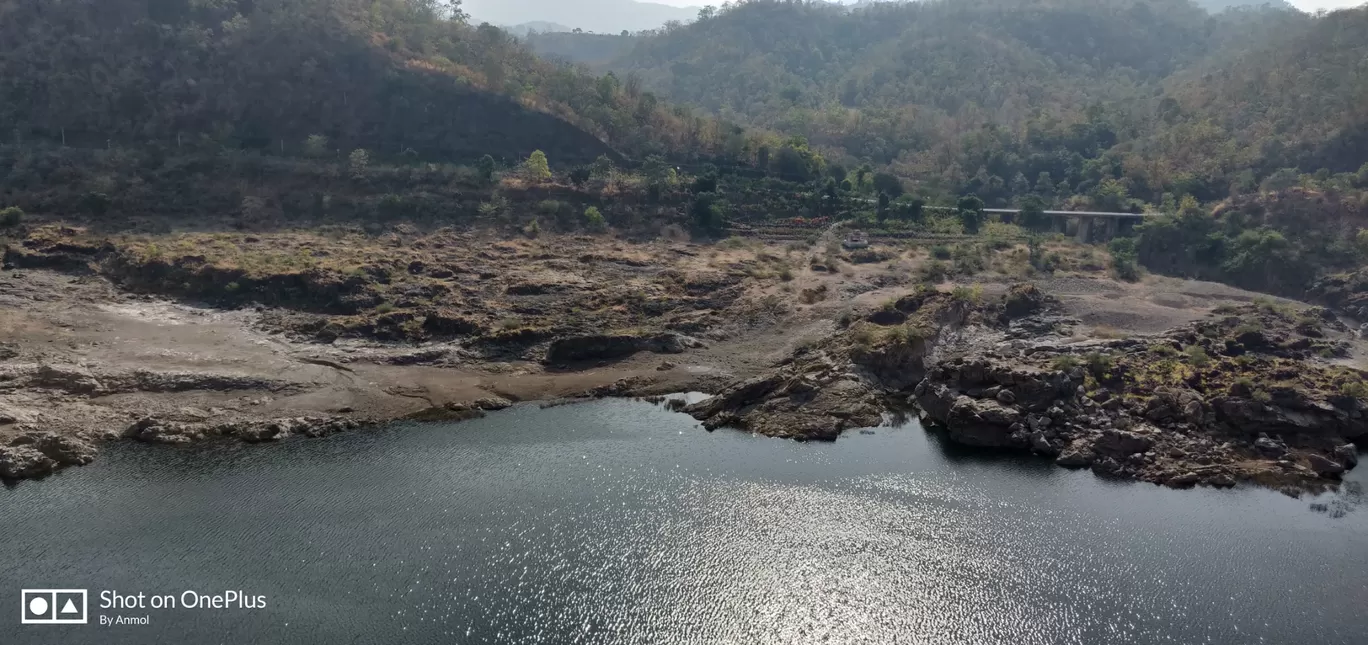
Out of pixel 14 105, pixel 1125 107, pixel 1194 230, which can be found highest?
pixel 1125 107

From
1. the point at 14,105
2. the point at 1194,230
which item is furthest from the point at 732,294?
the point at 14,105

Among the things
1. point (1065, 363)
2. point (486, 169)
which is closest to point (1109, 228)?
point (1065, 363)

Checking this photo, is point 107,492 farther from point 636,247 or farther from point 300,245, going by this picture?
point 636,247

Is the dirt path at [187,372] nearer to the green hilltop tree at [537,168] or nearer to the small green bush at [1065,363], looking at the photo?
the small green bush at [1065,363]

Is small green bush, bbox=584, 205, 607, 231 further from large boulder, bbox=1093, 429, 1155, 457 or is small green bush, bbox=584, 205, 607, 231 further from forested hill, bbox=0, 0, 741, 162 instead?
large boulder, bbox=1093, 429, 1155, 457

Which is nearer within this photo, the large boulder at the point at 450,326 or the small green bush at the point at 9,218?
the large boulder at the point at 450,326

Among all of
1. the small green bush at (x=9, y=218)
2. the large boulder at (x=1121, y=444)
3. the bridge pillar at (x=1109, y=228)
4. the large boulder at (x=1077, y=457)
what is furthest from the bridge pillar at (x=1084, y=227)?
the small green bush at (x=9, y=218)

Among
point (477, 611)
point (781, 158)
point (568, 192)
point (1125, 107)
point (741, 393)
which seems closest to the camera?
point (477, 611)
